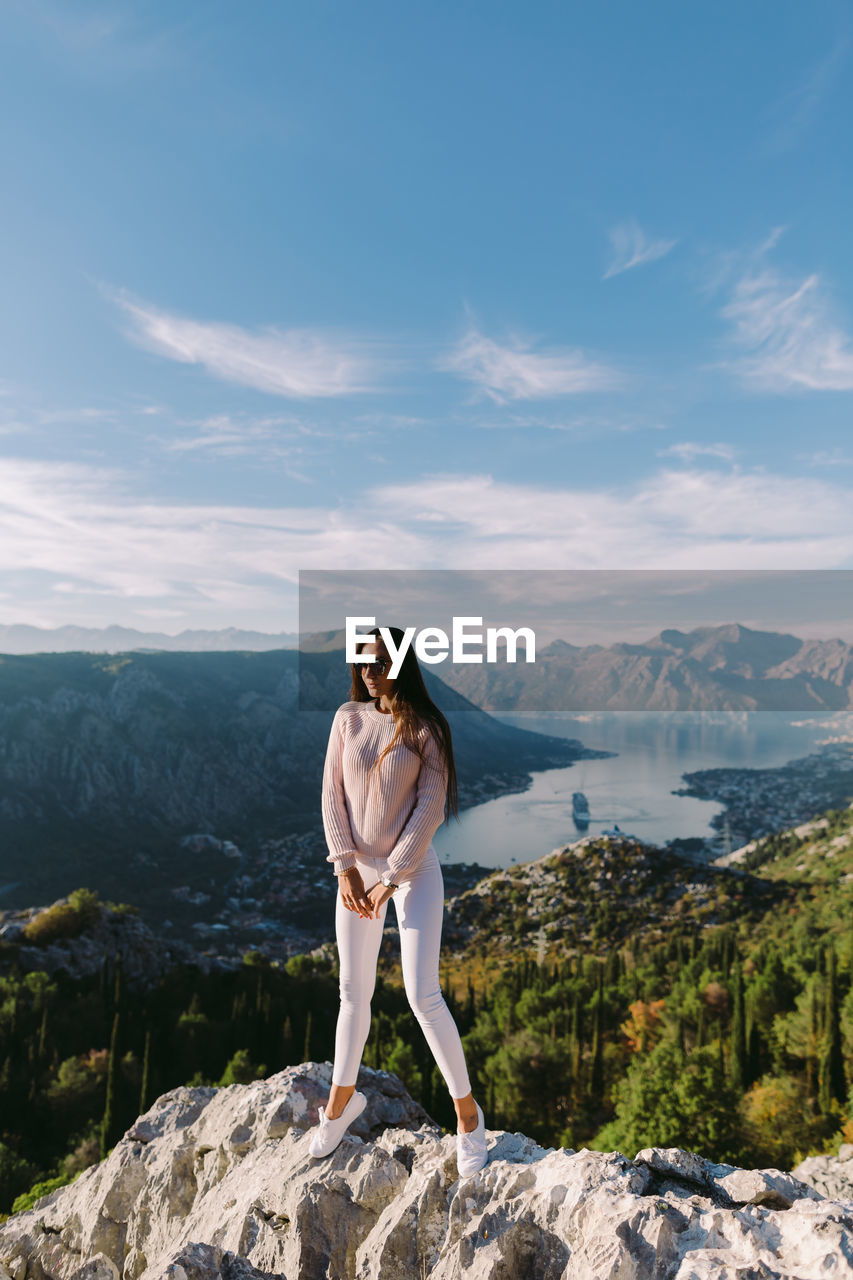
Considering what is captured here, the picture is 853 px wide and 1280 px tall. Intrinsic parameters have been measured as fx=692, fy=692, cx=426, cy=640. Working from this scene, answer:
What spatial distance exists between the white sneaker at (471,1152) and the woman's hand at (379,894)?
4.31 feet

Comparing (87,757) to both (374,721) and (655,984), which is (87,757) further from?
(374,721)

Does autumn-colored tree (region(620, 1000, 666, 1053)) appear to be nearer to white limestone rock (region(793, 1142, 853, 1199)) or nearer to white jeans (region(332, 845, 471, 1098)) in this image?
white limestone rock (region(793, 1142, 853, 1199))

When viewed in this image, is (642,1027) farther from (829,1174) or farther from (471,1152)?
(471,1152)

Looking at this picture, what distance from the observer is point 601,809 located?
524ft

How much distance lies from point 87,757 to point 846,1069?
471ft

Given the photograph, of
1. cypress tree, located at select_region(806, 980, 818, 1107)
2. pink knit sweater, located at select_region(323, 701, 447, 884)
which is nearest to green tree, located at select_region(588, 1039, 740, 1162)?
cypress tree, located at select_region(806, 980, 818, 1107)

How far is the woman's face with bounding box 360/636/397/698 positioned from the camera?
4.16 metres

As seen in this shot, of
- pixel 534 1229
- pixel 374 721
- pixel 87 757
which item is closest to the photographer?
pixel 534 1229

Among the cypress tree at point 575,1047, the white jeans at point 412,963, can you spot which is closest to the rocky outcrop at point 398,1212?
the white jeans at point 412,963

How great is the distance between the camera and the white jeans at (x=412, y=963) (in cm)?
389

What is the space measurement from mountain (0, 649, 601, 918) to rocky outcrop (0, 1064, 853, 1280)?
109m

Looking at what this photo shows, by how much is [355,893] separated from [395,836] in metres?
0.39

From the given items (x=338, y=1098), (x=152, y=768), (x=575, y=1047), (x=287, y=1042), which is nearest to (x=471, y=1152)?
(x=338, y=1098)

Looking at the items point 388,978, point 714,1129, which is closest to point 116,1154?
point 714,1129
